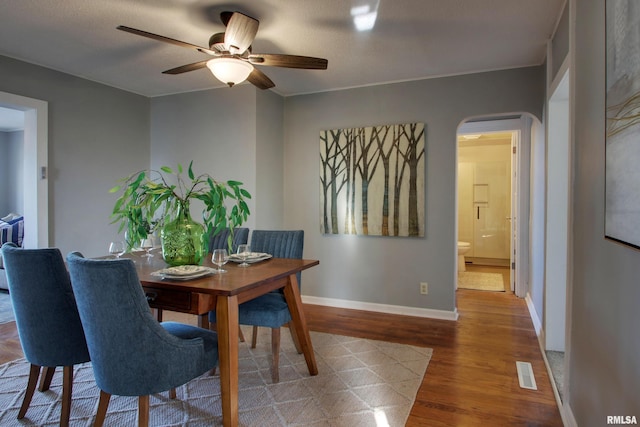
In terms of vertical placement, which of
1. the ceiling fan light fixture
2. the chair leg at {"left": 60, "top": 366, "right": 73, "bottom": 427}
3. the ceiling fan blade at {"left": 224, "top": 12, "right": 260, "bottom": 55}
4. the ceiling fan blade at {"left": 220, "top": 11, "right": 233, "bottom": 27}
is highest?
the ceiling fan blade at {"left": 220, "top": 11, "right": 233, "bottom": 27}

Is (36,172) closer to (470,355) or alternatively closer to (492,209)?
(470,355)

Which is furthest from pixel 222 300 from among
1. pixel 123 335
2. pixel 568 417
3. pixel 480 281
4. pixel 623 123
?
pixel 480 281

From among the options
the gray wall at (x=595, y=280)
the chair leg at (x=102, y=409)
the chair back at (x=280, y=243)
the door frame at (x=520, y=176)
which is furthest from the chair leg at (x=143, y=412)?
the door frame at (x=520, y=176)

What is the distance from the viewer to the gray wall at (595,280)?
1167 mm

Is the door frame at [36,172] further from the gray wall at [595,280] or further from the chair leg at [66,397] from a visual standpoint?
the gray wall at [595,280]

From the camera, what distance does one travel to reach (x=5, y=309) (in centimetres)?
389

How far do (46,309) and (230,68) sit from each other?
164cm

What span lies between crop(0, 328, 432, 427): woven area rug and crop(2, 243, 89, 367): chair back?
417mm

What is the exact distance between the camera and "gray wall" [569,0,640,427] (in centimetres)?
117

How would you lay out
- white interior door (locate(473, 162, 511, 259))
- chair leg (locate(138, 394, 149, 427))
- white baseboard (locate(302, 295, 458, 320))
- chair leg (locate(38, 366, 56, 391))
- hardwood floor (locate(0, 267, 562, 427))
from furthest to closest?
1. white interior door (locate(473, 162, 511, 259))
2. white baseboard (locate(302, 295, 458, 320))
3. chair leg (locate(38, 366, 56, 391))
4. hardwood floor (locate(0, 267, 562, 427))
5. chair leg (locate(138, 394, 149, 427))

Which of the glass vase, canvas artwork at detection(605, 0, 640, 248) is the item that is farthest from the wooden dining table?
canvas artwork at detection(605, 0, 640, 248)

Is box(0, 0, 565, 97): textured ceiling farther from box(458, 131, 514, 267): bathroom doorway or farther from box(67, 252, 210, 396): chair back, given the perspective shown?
box(458, 131, 514, 267): bathroom doorway

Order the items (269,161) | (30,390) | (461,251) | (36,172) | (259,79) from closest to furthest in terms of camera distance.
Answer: (30,390), (259,79), (36,172), (269,161), (461,251)

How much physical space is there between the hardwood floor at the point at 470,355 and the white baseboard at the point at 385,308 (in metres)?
0.09
